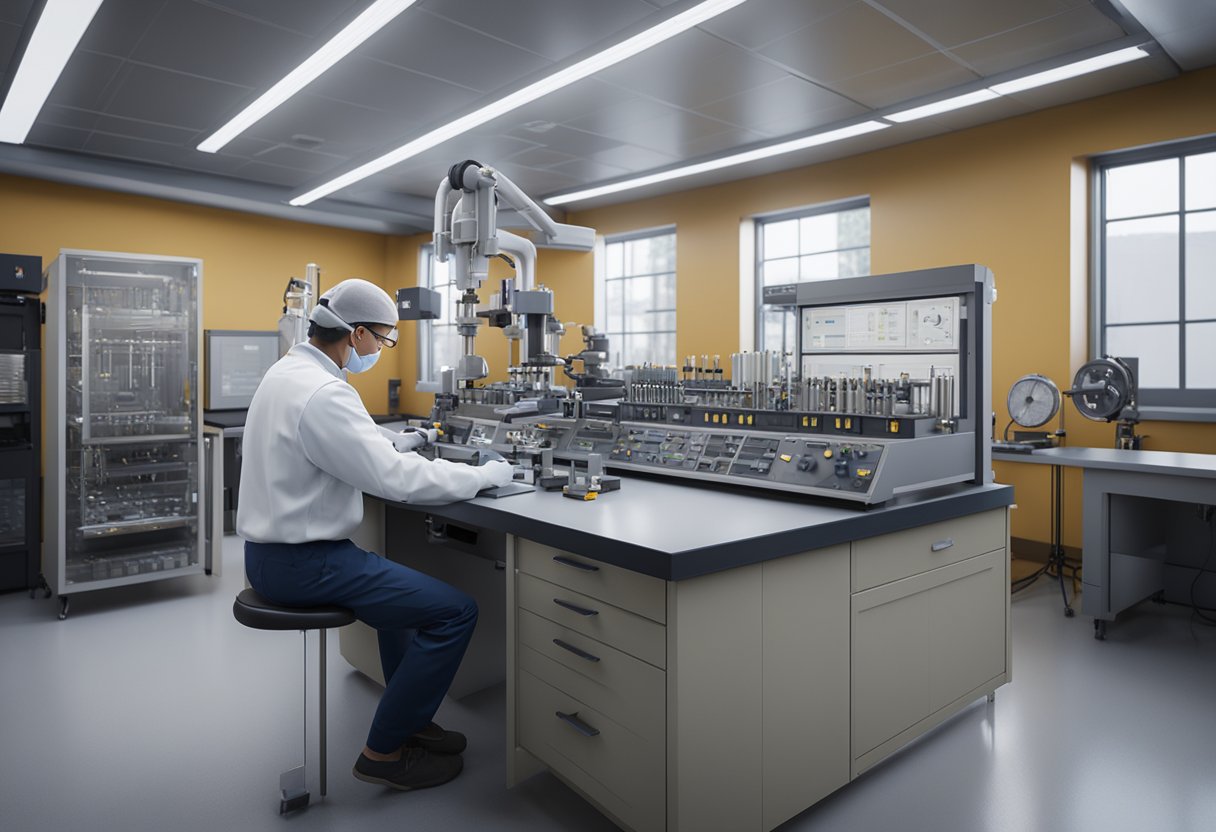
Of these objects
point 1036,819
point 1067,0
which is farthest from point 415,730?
point 1067,0

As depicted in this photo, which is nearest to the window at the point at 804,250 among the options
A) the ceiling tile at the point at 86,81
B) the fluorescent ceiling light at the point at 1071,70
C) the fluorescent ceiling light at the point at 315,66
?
the fluorescent ceiling light at the point at 1071,70

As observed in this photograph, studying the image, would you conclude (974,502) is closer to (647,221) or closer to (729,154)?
(729,154)

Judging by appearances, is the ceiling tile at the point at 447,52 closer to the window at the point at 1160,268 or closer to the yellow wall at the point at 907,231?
the yellow wall at the point at 907,231

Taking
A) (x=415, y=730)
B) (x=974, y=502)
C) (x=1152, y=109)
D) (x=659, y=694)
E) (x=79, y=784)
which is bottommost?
(x=79, y=784)

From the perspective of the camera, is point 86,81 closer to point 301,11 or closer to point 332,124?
point 332,124

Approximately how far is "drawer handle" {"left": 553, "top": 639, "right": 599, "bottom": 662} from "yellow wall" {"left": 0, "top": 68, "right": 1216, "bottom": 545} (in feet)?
12.8

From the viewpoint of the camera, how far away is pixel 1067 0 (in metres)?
3.28

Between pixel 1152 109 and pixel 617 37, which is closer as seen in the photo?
pixel 617 37

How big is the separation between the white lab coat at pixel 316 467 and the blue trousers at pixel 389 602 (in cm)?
6

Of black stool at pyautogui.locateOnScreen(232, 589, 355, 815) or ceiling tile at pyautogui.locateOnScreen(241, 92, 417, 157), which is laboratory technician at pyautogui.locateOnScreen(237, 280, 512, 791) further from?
ceiling tile at pyautogui.locateOnScreen(241, 92, 417, 157)

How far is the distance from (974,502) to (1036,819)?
0.91 meters

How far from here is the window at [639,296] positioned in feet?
22.6

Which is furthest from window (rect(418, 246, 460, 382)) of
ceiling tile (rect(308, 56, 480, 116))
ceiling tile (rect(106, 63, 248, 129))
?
ceiling tile (rect(308, 56, 480, 116))

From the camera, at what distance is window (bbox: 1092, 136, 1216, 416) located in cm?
429
